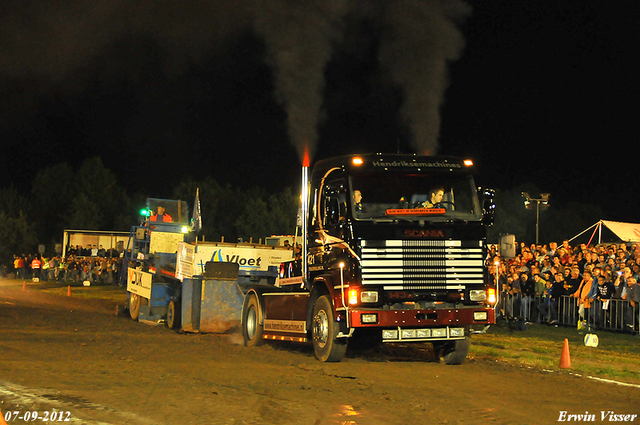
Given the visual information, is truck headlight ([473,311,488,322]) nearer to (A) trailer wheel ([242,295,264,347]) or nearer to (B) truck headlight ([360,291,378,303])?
(B) truck headlight ([360,291,378,303])

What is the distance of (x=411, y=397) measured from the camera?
858cm

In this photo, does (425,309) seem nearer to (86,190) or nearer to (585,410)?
(585,410)

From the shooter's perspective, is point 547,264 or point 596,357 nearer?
point 596,357

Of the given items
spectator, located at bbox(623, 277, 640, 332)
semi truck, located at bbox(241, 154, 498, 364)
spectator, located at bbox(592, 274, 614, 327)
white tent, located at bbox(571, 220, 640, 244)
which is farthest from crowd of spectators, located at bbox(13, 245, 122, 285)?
semi truck, located at bbox(241, 154, 498, 364)

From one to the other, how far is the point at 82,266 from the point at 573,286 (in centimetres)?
3525

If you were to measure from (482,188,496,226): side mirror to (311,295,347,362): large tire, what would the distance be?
282cm

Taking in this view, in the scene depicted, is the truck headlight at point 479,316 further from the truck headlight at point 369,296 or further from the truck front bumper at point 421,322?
the truck headlight at point 369,296

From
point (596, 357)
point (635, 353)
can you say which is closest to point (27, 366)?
point (596, 357)

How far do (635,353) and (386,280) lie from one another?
5479mm

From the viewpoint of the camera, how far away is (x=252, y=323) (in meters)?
14.6

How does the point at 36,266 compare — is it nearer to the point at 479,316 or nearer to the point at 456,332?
the point at 456,332

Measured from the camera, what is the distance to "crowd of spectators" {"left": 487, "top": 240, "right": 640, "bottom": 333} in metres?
16.8

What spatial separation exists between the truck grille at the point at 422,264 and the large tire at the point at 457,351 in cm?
105

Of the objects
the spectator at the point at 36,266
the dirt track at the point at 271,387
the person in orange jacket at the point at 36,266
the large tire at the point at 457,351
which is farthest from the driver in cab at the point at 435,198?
the person in orange jacket at the point at 36,266
